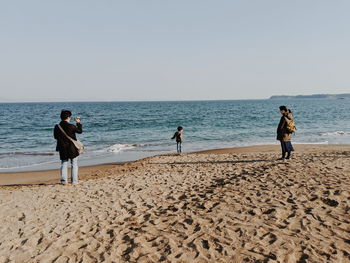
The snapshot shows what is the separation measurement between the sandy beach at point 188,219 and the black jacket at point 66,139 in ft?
3.55

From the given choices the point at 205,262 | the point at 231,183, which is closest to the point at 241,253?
the point at 205,262

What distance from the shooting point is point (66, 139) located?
8.17m

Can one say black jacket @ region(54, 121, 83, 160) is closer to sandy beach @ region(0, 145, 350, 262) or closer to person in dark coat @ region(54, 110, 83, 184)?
person in dark coat @ region(54, 110, 83, 184)

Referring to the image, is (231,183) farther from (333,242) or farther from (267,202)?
(333,242)

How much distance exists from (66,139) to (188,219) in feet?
15.0

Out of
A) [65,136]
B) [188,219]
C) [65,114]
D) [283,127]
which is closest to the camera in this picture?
[188,219]

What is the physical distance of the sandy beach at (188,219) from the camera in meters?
4.38

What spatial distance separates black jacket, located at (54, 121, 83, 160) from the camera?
8.05 metres

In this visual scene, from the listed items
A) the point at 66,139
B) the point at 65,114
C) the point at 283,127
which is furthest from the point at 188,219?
the point at 283,127

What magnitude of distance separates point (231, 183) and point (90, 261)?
14.9ft

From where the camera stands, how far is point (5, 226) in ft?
19.1

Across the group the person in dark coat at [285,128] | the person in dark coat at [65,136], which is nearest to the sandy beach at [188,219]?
the person in dark coat at [65,136]

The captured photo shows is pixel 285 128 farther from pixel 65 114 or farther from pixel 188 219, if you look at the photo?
pixel 65 114

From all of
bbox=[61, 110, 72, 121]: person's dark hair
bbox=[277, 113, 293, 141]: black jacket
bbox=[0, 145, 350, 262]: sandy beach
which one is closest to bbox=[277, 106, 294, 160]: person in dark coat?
bbox=[277, 113, 293, 141]: black jacket
